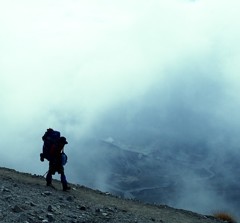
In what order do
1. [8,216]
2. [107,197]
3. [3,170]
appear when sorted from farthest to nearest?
[3,170] < [107,197] < [8,216]

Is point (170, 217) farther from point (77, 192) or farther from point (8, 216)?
point (8, 216)

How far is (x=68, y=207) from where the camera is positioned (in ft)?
55.1

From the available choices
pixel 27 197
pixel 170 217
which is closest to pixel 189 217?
pixel 170 217

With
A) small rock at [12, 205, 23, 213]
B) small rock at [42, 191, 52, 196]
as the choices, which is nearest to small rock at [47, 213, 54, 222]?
small rock at [12, 205, 23, 213]

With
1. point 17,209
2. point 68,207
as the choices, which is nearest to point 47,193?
point 68,207

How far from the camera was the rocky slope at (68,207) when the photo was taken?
48.7 ft

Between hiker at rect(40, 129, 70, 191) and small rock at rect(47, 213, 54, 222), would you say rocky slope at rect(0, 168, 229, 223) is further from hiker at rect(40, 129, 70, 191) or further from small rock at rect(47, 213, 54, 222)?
hiker at rect(40, 129, 70, 191)

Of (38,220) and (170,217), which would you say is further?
(170,217)

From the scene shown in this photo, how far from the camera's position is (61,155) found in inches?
755

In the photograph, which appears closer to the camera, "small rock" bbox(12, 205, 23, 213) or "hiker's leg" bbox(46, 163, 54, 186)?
"small rock" bbox(12, 205, 23, 213)

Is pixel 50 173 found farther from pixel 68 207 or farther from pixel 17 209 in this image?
pixel 17 209

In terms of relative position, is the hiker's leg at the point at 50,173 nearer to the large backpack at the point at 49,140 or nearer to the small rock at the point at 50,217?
the large backpack at the point at 49,140

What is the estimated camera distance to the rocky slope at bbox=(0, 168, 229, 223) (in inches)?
585

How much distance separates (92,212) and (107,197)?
5.03 m
